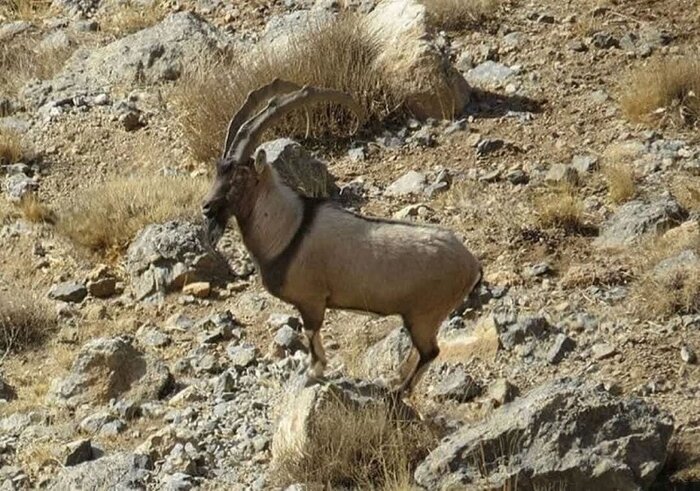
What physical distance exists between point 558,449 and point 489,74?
653cm

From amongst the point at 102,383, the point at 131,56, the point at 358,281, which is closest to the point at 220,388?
the point at 102,383

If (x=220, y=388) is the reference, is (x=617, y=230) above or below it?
below

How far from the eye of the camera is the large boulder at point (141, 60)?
1398 centimetres

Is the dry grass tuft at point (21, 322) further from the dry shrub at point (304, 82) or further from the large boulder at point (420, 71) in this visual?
the large boulder at point (420, 71)

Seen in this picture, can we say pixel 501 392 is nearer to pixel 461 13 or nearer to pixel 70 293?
A: pixel 70 293

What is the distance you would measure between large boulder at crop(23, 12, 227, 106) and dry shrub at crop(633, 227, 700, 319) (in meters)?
5.69

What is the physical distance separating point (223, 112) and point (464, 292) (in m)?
4.95

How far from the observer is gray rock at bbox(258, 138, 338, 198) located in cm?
1136

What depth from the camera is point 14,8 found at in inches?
645

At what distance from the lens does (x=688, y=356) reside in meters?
8.61

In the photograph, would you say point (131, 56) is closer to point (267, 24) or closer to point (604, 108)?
point (267, 24)

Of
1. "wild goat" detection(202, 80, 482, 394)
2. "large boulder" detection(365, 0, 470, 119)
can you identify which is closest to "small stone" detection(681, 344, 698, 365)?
"wild goat" detection(202, 80, 482, 394)

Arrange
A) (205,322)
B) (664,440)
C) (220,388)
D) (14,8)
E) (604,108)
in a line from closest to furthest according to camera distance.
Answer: (664,440) → (220,388) → (205,322) → (604,108) → (14,8)

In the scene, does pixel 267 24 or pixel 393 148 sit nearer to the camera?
pixel 393 148
